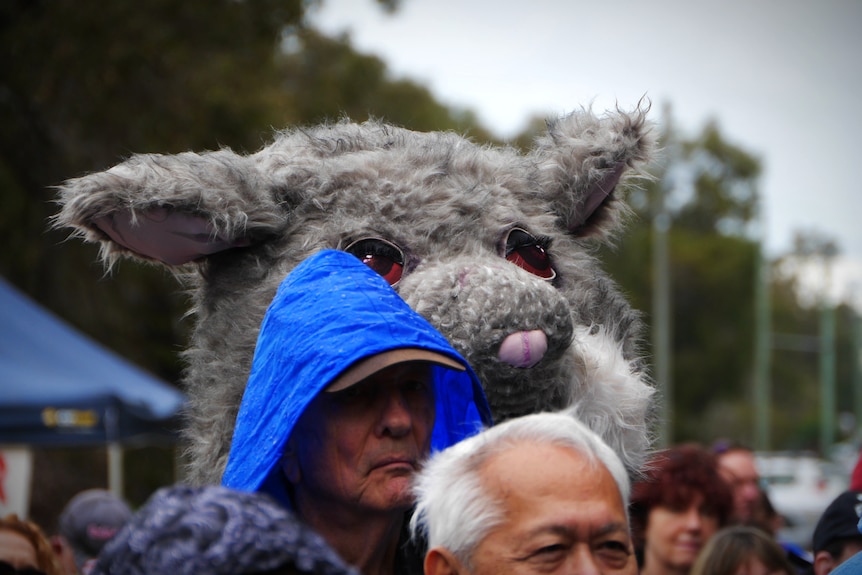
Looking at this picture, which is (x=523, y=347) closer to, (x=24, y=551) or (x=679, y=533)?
(x=24, y=551)

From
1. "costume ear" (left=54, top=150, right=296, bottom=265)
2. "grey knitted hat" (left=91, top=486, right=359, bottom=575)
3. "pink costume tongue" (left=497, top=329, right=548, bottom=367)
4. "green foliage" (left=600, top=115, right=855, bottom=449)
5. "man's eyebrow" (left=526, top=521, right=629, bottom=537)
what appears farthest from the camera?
"green foliage" (left=600, top=115, right=855, bottom=449)

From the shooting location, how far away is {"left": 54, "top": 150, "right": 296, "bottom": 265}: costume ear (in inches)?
108

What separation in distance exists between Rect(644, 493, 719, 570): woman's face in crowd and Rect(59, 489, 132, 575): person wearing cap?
7.93 ft

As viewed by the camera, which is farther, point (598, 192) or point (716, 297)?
point (716, 297)

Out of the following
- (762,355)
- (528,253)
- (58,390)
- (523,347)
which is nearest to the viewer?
(523,347)

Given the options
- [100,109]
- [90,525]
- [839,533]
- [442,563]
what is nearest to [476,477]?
[442,563]

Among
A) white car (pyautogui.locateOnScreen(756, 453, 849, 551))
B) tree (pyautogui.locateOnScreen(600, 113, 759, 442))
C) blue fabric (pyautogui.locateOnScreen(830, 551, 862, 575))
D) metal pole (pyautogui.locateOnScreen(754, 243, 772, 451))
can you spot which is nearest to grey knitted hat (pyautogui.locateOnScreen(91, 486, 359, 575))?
blue fabric (pyautogui.locateOnScreen(830, 551, 862, 575))

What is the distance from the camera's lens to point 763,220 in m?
24.0

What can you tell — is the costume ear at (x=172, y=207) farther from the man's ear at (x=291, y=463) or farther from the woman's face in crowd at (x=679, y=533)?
the woman's face in crowd at (x=679, y=533)

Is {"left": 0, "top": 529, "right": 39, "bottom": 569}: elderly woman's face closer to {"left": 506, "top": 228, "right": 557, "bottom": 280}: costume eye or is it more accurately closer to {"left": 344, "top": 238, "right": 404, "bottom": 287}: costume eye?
{"left": 344, "top": 238, "right": 404, "bottom": 287}: costume eye

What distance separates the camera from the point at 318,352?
226 cm

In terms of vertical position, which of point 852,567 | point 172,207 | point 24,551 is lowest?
point 24,551

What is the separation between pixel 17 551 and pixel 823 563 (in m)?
2.68

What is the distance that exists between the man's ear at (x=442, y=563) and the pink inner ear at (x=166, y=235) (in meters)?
1.23
